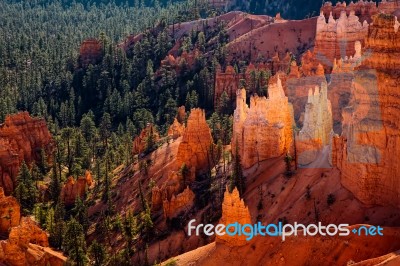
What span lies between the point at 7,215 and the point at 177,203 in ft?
45.8

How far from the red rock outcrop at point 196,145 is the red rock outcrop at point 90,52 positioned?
7054 cm

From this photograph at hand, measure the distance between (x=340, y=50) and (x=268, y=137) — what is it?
23.9 m

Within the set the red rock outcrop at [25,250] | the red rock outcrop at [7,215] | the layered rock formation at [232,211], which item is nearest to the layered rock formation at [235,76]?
the red rock outcrop at [7,215]

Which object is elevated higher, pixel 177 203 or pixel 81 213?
pixel 177 203

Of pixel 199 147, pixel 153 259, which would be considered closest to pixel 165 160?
pixel 199 147

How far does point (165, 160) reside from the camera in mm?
66438

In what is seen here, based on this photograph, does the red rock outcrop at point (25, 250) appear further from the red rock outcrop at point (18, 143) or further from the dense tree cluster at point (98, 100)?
the red rock outcrop at point (18, 143)

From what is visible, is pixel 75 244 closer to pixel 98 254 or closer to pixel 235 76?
pixel 98 254

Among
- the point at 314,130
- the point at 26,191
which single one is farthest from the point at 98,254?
the point at 314,130

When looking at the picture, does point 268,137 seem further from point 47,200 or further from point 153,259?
point 47,200

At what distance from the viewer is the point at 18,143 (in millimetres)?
78375

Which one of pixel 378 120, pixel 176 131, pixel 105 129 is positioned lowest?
pixel 105 129

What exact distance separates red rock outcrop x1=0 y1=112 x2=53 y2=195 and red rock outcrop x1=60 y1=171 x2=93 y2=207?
589cm

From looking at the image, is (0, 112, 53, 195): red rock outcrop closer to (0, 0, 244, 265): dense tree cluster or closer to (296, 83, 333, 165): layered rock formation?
(0, 0, 244, 265): dense tree cluster
